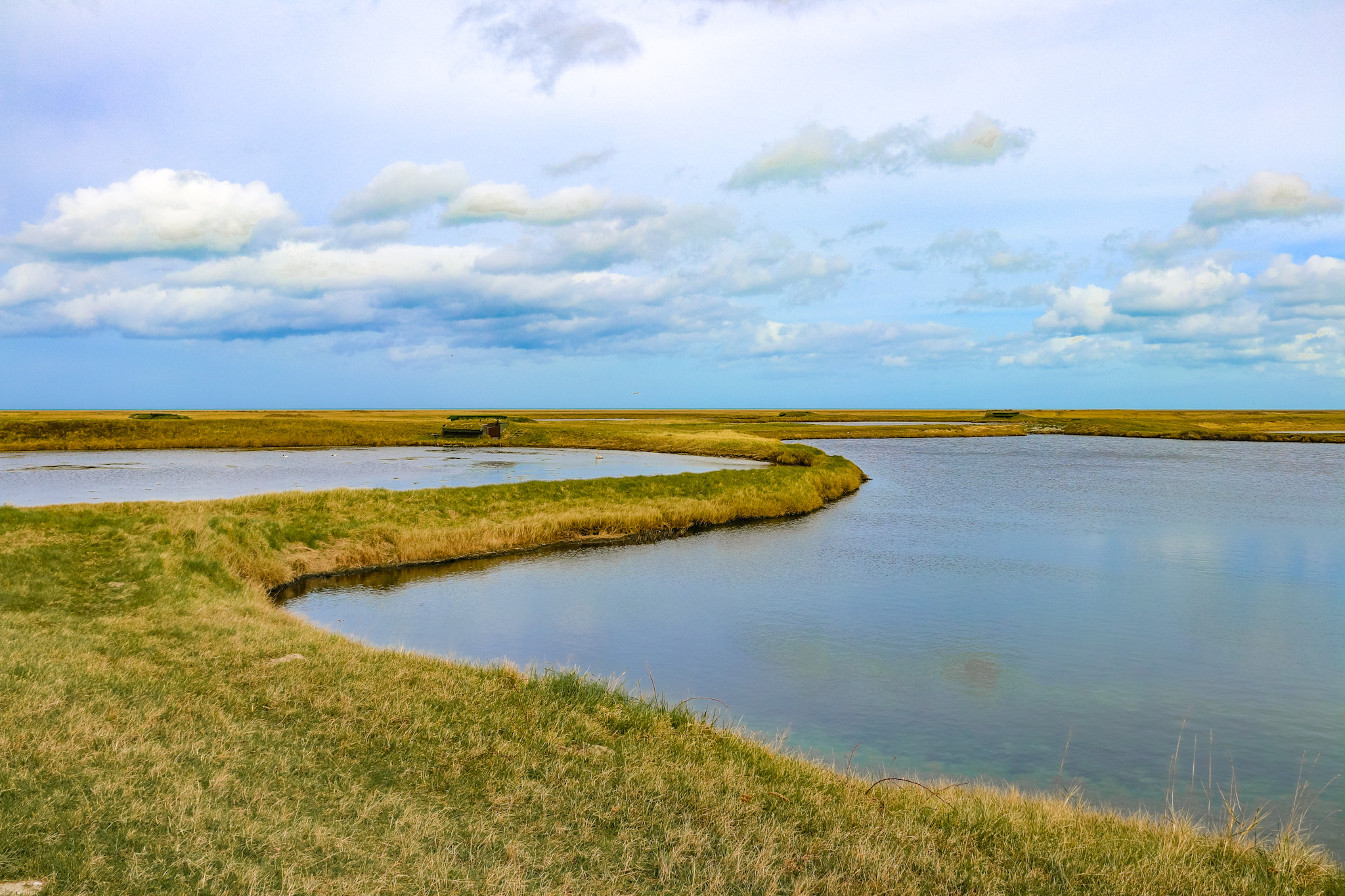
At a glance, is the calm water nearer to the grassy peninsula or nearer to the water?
the grassy peninsula

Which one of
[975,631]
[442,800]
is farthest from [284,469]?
[442,800]

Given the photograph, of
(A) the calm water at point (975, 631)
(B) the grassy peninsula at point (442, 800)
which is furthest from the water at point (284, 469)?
(B) the grassy peninsula at point (442, 800)

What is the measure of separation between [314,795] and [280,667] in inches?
229

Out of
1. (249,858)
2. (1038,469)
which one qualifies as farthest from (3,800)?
(1038,469)

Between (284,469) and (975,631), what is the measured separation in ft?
164

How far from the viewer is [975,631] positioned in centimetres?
2225

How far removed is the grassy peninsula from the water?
28.7 m

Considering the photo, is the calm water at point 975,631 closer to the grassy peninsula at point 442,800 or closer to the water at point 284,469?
the grassy peninsula at point 442,800

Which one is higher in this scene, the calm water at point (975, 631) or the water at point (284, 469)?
the water at point (284, 469)

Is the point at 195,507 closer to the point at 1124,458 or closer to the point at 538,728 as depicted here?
the point at 538,728

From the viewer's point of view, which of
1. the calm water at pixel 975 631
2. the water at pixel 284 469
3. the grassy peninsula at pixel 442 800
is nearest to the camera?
the grassy peninsula at pixel 442 800

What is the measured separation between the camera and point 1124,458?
8500 cm

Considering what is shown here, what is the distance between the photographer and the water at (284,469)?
1666 inches

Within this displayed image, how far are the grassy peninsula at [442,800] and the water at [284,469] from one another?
2866cm
